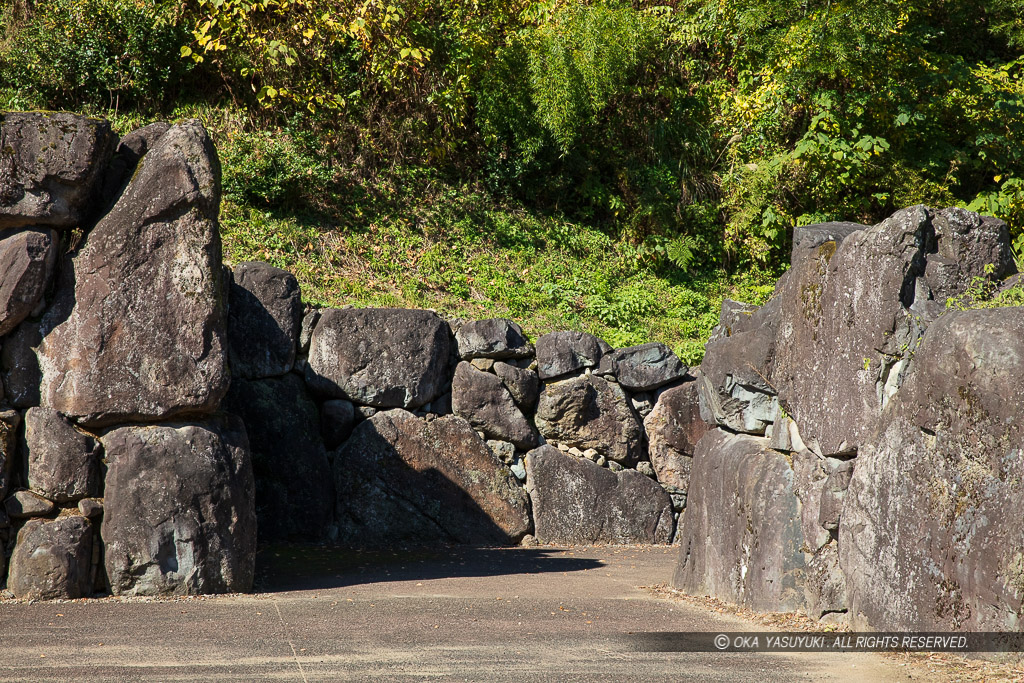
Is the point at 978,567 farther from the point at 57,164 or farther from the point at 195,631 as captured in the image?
the point at 57,164

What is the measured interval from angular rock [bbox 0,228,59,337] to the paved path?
204cm

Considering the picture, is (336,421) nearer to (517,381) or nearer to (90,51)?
(517,381)

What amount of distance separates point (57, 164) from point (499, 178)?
29.7 feet

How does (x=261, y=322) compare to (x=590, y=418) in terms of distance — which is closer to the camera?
(x=261, y=322)

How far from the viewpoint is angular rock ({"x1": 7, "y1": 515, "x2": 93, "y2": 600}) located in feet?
20.9

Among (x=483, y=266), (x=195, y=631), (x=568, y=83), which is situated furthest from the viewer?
(x=568, y=83)

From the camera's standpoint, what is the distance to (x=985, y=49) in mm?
15766

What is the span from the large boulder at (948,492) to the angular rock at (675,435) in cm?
480

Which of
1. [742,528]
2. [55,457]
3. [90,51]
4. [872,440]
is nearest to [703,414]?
[742,528]

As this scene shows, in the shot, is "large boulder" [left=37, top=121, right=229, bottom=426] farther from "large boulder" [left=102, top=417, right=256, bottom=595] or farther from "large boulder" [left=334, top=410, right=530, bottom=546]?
"large boulder" [left=334, top=410, right=530, bottom=546]

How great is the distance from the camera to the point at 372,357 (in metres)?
9.70

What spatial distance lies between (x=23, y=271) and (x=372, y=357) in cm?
385

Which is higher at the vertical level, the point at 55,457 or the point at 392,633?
the point at 55,457

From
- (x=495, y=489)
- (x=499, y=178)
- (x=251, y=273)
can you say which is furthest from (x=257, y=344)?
(x=499, y=178)
